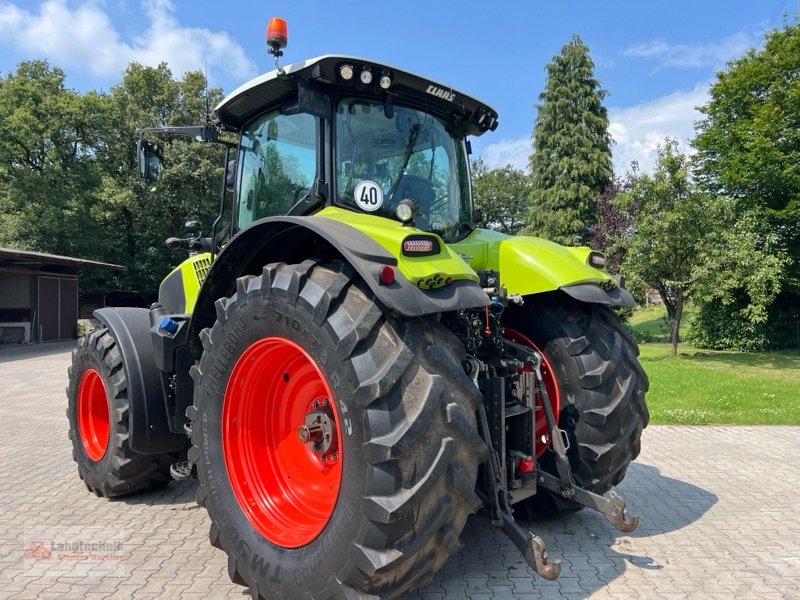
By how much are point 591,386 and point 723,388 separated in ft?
29.1

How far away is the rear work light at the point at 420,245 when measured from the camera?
253cm

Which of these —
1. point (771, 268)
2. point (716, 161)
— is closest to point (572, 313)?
point (771, 268)

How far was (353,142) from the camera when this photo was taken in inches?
132

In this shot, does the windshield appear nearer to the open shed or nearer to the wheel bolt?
the wheel bolt

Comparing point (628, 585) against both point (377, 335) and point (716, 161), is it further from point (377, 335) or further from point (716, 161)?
point (716, 161)

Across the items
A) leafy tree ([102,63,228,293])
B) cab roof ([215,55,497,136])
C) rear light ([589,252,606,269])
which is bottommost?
rear light ([589,252,606,269])

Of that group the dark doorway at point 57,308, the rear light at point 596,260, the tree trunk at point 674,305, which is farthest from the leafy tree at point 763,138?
the dark doorway at point 57,308

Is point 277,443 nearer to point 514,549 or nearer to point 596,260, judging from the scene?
point 514,549

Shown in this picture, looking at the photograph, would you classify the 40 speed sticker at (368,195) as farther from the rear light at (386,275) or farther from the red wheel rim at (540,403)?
the red wheel rim at (540,403)

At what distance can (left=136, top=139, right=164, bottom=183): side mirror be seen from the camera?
4223mm

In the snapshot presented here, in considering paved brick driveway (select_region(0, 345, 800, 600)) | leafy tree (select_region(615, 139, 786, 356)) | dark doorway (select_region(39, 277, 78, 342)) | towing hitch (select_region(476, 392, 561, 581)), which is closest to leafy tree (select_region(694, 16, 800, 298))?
leafy tree (select_region(615, 139, 786, 356))

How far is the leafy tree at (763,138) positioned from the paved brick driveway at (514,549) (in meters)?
16.9

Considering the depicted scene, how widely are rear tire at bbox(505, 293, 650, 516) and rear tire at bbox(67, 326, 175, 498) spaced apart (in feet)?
9.20

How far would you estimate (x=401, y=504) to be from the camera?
2.25 meters
